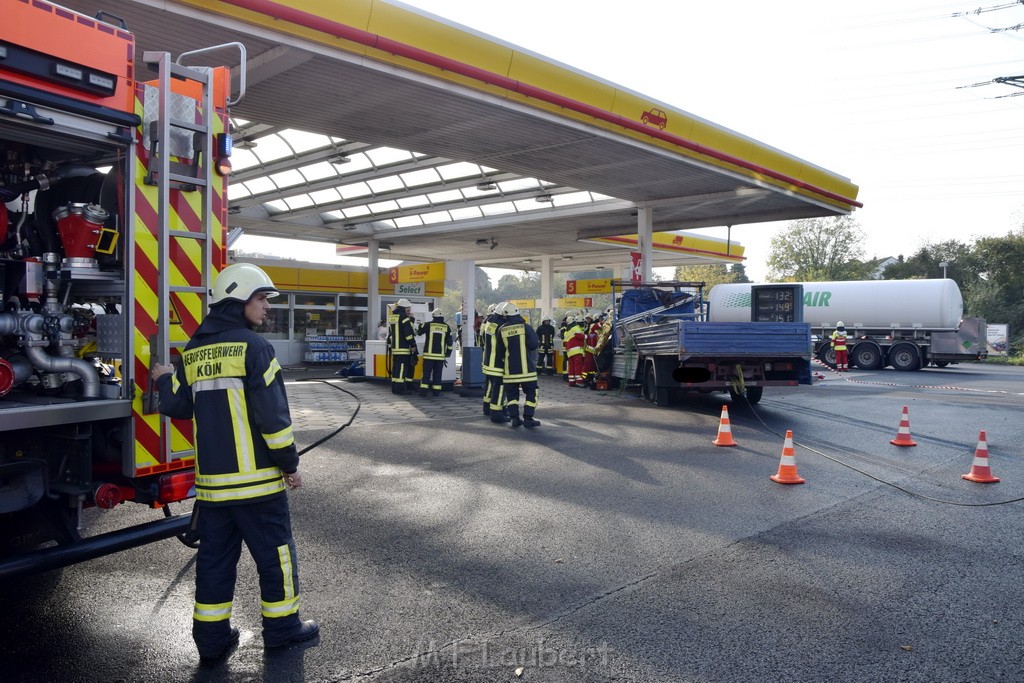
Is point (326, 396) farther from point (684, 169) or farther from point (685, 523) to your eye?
point (685, 523)

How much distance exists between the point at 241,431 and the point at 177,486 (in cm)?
73

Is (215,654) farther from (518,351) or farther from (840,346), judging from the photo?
(840,346)

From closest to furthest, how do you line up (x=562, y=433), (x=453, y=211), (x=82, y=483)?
(x=82, y=483) < (x=562, y=433) < (x=453, y=211)

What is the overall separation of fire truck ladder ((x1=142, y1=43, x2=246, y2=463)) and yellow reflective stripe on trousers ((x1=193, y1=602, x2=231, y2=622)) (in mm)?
874

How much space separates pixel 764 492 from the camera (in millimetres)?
6809

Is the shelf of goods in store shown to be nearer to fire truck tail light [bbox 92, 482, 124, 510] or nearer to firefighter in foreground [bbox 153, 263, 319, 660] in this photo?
fire truck tail light [bbox 92, 482, 124, 510]

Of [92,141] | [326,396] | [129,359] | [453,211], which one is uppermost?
[453,211]

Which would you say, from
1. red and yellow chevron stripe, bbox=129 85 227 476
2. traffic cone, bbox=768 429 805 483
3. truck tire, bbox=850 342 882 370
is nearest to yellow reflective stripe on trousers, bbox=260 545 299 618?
red and yellow chevron stripe, bbox=129 85 227 476

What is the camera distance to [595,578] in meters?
4.50

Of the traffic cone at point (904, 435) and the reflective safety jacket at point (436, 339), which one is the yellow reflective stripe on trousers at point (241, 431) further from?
the reflective safety jacket at point (436, 339)

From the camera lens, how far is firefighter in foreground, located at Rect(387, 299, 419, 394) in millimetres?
14914

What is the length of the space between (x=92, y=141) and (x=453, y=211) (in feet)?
52.1

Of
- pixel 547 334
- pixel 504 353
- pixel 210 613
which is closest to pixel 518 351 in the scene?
pixel 504 353

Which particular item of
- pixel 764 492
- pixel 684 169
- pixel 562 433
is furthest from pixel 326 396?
pixel 764 492
